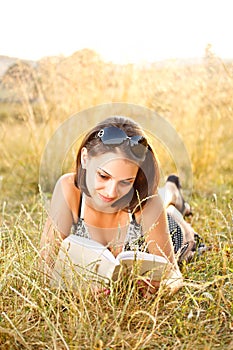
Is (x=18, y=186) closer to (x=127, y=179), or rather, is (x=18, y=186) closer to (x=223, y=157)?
(x=223, y=157)

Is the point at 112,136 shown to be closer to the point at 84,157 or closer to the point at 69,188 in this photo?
the point at 84,157

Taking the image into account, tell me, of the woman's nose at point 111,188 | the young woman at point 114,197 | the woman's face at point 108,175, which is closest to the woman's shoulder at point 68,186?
the young woman at point 114,197

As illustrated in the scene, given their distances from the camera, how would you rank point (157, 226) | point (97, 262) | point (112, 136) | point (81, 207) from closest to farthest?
1. point (97, 262)
2. point (112, 136)
3. point (157, 226)
4. point (81, 207)

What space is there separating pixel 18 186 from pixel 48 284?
7.62 ft

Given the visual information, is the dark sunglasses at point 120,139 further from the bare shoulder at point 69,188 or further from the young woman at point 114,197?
the bare shoulder at point 69,188

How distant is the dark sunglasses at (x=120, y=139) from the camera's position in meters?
2.03

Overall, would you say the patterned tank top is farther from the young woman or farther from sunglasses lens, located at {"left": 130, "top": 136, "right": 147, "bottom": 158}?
sunglasses lens, located at {"left": 130, "top": 136, "right": 147, "bottom": 158}

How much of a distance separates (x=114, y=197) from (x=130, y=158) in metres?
0.16

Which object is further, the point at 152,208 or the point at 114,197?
the point at 152,208

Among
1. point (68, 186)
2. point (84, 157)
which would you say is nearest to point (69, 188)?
point (68, 186)

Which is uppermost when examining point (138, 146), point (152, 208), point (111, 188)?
point (138, 146)

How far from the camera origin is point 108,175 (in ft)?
6.66

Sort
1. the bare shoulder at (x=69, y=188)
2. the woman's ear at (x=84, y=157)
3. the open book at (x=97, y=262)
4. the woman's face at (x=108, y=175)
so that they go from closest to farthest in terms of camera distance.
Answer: the open book at (x=97, y=262) < the woman's face at (x=108, y=175) < the woman's ear at (x=84, y=157) < the bare shoulder at (x=69, y=188)

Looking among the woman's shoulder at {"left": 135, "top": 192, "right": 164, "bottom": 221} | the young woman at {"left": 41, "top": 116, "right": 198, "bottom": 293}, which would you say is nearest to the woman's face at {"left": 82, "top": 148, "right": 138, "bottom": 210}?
the young woman at {"left": 41, "top": 116, "right": 198, "bottom": 293}
